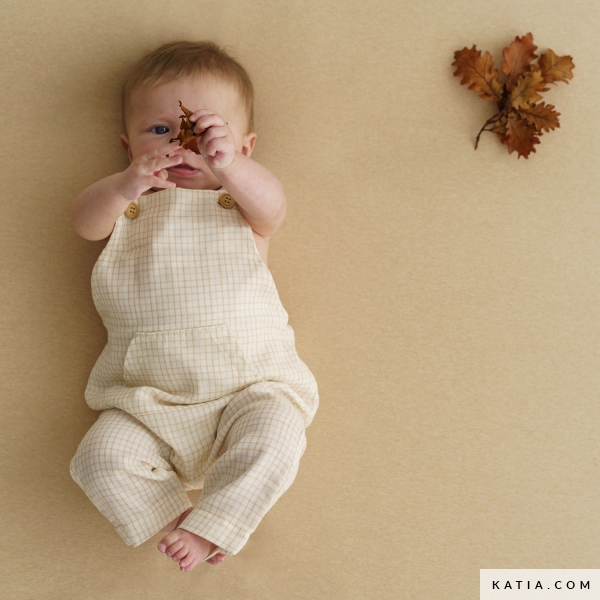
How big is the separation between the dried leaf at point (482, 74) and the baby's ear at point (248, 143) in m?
0.66

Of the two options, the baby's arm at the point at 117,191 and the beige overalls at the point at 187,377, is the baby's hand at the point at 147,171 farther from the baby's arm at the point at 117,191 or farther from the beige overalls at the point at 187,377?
the beige overalls at the point at 187,377

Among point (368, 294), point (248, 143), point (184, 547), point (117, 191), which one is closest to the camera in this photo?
point (184, 547)

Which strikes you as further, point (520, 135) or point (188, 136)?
point (520, 135)

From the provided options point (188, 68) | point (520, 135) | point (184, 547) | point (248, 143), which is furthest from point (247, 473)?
point (520, 135)

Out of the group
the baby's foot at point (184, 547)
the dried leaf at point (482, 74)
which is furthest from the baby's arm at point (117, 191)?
the dried leaf at point (482, 74)

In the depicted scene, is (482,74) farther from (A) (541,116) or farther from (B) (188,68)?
(B) (188,68)

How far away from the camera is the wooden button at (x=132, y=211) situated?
1.51 m

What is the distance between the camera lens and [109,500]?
133cm

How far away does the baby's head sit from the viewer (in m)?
1.49

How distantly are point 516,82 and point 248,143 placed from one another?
2.71ft

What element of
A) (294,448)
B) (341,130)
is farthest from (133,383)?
(341,130)

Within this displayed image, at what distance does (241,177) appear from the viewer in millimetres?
1389

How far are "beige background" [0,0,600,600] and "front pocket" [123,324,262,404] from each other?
29cm

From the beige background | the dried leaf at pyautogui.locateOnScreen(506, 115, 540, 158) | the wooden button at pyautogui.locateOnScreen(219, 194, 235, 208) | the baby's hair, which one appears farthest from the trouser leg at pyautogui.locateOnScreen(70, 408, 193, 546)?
the dried leaf at pyautogui.locateOnScreen(506, 115, 540, 158)
